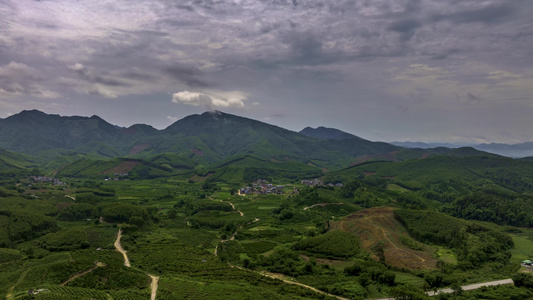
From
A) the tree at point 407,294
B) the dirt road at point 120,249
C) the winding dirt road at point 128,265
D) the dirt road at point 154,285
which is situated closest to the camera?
the tree at point 407,294

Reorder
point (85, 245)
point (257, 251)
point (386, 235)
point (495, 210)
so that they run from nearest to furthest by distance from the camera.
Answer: point (85, 245) < point (257, 251) < point (386, 235) < point (495, 210)

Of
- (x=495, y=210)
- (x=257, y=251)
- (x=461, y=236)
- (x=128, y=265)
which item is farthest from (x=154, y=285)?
(x=495, y=210)

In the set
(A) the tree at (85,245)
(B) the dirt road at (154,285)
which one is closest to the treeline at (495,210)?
→ (B) the dirt road at (154,285)

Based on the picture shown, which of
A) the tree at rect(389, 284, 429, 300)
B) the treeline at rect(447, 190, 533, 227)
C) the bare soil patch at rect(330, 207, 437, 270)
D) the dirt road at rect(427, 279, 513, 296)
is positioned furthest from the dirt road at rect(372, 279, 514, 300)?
the treeline at rect(447, 190, 533, 227)

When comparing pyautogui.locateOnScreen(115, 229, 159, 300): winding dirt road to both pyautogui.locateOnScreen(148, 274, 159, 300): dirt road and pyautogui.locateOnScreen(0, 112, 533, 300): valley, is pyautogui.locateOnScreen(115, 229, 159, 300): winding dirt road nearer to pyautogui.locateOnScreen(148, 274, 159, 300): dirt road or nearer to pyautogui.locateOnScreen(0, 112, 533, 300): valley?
pyautogui.locateOnScreen(148, 274, 159, 300): dirt road

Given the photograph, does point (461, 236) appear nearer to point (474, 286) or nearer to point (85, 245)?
point (474, 286)

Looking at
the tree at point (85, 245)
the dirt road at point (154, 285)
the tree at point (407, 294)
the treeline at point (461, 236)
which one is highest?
the treeline at point (461, 236)

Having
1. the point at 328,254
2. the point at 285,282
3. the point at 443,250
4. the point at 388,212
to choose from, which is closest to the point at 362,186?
the point at 388,212

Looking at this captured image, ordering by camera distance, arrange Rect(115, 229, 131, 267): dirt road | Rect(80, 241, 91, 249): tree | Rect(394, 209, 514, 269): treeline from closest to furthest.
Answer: Rect(115, 229, 131, 267): dirt road
Rect(394, 209, 514, 269): treeline
Rect(80, 241, 91, 249): tree

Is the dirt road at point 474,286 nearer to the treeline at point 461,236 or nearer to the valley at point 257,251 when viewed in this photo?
the valley at point 257,251
